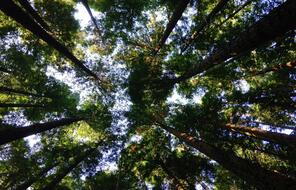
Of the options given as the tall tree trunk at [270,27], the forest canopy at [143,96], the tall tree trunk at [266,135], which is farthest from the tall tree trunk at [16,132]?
the tall tree trunk at [266,135]

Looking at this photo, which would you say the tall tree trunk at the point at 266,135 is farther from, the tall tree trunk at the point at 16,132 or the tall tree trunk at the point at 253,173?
the tall tree trunk at the point at 16,132

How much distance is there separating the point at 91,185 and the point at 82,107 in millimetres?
6352

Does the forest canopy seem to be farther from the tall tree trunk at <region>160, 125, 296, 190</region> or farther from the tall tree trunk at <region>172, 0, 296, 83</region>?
the tall tree trunk at <region>172, 0, 296, 83</region>

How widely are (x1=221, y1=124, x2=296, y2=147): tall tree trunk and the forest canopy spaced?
134mm

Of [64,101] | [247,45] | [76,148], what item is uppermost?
[64,101]

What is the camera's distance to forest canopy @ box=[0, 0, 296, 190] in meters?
13.6

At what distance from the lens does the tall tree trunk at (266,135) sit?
9.38 metres

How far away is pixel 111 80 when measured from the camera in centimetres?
1920

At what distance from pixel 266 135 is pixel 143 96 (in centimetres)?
775

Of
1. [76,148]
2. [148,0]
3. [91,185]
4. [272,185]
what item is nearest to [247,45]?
[272,185]

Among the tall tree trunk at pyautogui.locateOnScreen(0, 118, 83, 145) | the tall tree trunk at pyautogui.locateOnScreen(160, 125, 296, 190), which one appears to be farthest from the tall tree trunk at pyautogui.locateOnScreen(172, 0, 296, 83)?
the tall tree trunk at pyautogui.locateOnScreen(0, 118, 83, 145)

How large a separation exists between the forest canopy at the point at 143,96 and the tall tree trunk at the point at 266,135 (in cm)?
13

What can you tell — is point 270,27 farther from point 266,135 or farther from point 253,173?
point 266,135

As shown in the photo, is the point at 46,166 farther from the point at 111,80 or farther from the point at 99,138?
the point at 111,80
